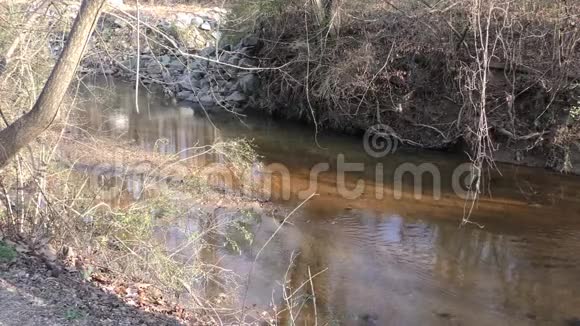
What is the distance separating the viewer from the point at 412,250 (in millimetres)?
8633

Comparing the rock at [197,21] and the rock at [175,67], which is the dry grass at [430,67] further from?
the rock at [197,21]

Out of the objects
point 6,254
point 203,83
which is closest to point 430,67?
point 203,83

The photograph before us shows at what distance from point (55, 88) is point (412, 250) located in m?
5.82

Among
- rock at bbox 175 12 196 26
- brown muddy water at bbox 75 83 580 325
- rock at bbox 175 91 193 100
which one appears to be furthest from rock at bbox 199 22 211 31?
brown muddy water at bbox 75 83 580 325

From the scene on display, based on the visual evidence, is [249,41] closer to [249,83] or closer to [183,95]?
[249,83]

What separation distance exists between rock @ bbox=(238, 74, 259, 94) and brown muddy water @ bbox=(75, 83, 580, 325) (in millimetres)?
5002

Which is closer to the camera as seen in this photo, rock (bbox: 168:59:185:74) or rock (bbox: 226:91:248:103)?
rock (bbox: 226:91:248:103)

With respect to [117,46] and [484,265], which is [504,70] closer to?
[484,265]

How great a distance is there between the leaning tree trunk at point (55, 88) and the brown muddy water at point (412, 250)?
9.17ft

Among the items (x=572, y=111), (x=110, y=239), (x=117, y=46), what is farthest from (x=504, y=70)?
(x=110, y=239)

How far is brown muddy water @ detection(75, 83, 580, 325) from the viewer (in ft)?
22.8

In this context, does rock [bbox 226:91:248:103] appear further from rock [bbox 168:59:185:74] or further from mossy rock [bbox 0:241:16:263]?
mossy rock [bbox 0:241:16:263]

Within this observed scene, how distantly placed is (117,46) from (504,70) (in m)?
8.42

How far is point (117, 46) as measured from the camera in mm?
8156
